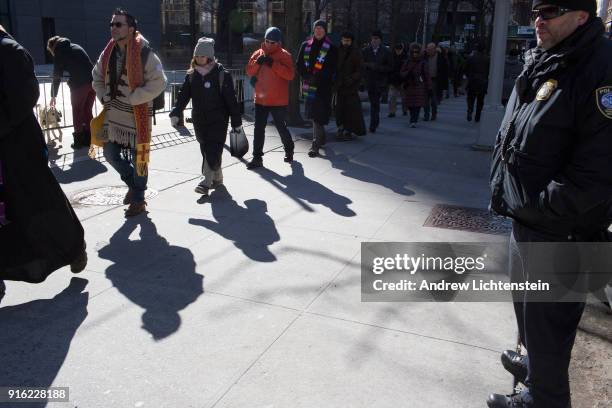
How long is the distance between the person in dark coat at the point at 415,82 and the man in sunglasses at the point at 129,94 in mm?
7876

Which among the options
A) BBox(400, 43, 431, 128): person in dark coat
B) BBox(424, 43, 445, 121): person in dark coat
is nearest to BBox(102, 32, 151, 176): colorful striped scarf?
BBox(400, 43, 431, 128): person in dark coat

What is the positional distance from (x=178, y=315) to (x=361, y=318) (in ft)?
3.92

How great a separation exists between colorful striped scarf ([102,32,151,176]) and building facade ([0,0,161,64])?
28.0 metres

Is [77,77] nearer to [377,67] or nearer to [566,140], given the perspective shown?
[377,67]

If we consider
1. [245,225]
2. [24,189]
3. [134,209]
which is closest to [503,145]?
[24,189]

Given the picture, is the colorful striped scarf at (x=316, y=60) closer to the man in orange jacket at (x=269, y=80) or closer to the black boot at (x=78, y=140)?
the man in orange jacket at (x=269, y=80)

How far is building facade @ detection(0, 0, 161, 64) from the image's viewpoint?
30.5m

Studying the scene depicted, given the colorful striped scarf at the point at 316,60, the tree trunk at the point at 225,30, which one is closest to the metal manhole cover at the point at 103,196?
the colorful striped scarf at the point at 316,60

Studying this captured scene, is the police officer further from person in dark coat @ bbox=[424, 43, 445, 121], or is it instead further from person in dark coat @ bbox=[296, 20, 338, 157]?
person in dark coat @ bbox=[424, 43, 445, 121]

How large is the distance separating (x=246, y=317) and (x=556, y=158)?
2.29 metres

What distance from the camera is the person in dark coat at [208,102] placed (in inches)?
271

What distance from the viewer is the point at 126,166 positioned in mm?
6152

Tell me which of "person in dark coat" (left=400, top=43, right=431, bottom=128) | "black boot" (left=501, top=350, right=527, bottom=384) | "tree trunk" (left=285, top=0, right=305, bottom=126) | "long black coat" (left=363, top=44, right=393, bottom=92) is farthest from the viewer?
"person in dark coat" (left=400, top=43, right=431, bottom=128)

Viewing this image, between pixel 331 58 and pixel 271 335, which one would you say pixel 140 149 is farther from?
pixel 331 58
